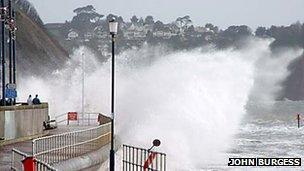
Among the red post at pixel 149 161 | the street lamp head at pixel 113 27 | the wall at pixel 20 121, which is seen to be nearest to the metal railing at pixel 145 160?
the red post at pixel 149 161

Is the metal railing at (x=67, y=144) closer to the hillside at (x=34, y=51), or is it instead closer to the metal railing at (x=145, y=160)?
the metal railing at (x=145, y=160)

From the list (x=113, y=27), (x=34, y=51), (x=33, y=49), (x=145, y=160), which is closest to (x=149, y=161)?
(x=145, y=160)

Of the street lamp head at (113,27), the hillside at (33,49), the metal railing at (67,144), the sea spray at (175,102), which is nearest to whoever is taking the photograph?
the metal railing at (67,144)

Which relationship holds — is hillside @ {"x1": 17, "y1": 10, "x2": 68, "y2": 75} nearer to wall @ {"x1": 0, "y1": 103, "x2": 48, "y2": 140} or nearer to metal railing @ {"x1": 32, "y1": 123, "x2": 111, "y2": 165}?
wall @ {"x1": 0, "y1": 103, "x2": 48, "y2": 140}

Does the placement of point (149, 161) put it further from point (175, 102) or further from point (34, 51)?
point (34, 51)

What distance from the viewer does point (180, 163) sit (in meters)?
27.3

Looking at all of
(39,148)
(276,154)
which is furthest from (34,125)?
(276,154)

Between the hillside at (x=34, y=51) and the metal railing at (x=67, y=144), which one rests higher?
the hillside at (x=34, y=51)

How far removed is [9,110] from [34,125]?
2.36 m

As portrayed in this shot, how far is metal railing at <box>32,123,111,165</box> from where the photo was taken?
15.2 meters

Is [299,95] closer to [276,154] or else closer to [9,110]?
[276,154]

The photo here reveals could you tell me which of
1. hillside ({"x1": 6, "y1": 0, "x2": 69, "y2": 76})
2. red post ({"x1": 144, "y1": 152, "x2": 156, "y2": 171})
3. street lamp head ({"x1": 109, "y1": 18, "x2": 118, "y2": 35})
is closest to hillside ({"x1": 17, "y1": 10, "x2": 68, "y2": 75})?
hillside ({"x1": 6, "y1": 0, "x2": 69, "y2": 76})

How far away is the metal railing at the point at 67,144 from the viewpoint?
15203 mm

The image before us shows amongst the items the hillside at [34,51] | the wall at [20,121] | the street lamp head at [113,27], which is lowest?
the wall at [20,121]
